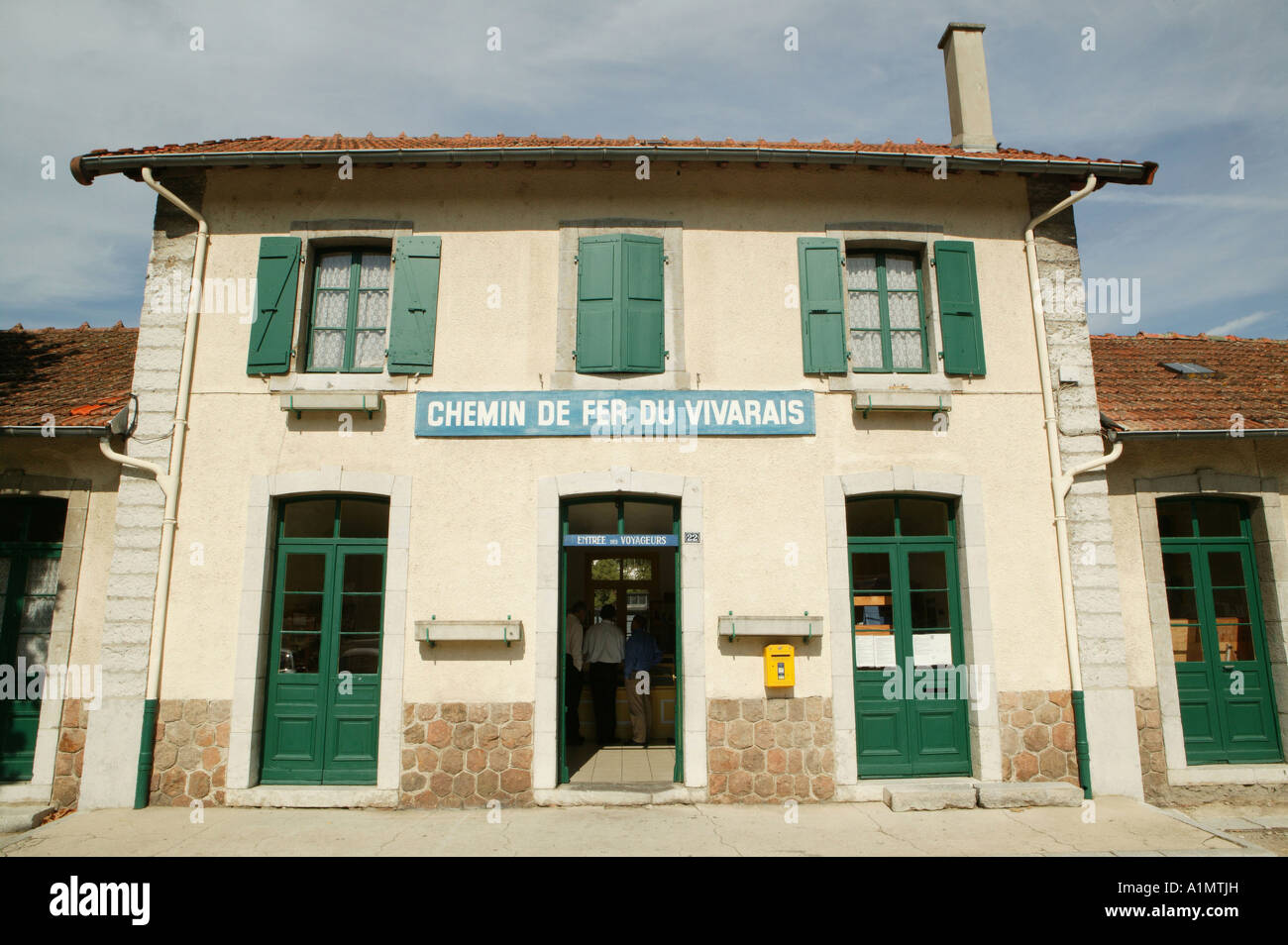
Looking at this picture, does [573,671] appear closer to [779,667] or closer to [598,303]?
→ [779,667]

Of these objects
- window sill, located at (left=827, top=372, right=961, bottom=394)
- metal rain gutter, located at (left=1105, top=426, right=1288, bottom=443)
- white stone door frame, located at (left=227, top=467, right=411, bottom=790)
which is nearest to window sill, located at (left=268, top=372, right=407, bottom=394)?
white stone door frame, located at (left=227, top=467, right=411, bottom=790)

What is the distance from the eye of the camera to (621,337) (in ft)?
23.1

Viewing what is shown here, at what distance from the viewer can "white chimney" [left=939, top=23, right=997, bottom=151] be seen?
317 inches

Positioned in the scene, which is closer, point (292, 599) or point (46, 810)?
point (46, 810)

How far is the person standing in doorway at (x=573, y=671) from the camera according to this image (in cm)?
873

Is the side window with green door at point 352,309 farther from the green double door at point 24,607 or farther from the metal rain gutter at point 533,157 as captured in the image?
the green double door at point 24,607

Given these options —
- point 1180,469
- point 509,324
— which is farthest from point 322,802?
point 1180,469

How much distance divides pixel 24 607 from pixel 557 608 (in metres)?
5.07

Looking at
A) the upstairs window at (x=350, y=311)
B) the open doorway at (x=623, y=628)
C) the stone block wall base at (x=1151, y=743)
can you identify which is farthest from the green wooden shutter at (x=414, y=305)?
the stone block wall base at (x=1151, y=743)

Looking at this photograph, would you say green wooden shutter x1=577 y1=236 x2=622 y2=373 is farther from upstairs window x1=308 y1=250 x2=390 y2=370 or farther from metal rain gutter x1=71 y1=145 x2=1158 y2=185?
upstairs window x1=308 y1=250 x2=390 y2=370

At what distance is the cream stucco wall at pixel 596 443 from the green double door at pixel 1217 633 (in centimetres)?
169

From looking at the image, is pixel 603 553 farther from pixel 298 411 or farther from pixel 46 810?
pixel 46 810

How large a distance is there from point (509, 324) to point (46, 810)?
5.72 metres

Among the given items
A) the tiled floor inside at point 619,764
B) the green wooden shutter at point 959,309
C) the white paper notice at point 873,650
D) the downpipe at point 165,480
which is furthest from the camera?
the green wooden shutter at point 959,309
